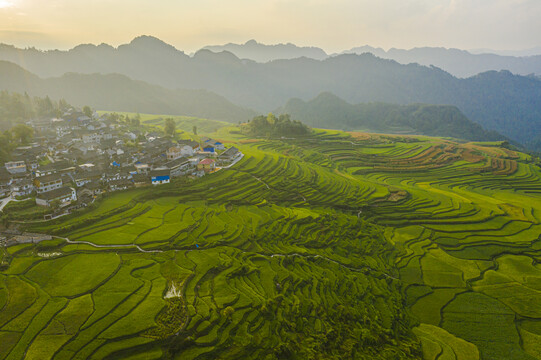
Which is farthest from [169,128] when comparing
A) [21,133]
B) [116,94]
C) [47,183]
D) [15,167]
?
[116,94]

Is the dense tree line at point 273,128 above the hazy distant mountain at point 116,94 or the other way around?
the other way around

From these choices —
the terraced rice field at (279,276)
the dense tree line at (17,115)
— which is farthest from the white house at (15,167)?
the terraced rice field at (279,276)

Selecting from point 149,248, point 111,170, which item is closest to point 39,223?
point 149,248

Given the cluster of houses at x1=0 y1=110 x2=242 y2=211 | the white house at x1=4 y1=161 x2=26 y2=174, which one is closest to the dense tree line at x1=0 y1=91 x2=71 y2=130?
the cluster of houses at x1=0 y1=110 x2=242 y2=211

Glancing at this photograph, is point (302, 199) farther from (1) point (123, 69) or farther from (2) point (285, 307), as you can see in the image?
(1) point (123, 69)

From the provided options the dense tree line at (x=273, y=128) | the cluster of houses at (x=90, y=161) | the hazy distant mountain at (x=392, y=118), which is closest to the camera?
the cluster of houses at (x=90, y=161)

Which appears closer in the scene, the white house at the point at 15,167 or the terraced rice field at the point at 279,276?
the terraced rice field at the point at 279,276

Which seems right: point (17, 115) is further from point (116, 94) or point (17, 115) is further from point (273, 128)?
point (116, 94)

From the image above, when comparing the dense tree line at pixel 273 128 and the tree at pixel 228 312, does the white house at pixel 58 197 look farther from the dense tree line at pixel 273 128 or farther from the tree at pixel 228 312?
the dense tree line at pixel 273 128
